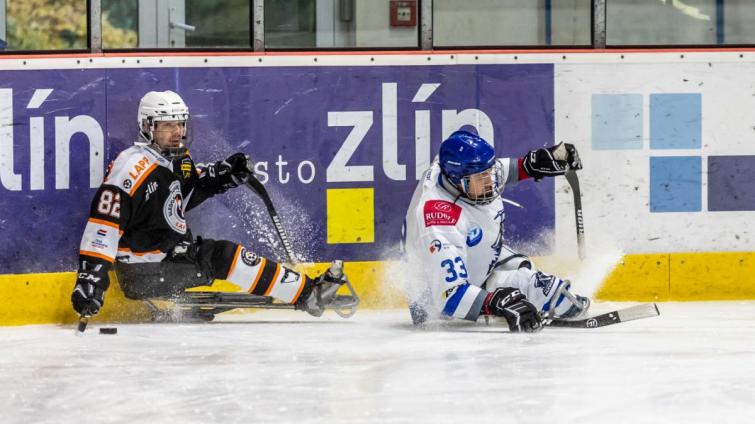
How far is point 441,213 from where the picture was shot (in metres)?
6.13

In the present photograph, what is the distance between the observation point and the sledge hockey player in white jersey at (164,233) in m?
6.28

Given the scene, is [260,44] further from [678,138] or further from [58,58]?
[678,138]

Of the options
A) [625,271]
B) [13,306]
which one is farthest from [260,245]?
[625,271]

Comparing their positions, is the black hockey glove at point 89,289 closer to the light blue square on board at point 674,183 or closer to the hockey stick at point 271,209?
the hockey stick at point 271,209

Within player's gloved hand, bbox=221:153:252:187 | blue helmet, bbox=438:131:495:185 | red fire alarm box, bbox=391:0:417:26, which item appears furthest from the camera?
red fire alarm box, bbox=391:0:417:26

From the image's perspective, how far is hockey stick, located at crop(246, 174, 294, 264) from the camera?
6.65 metres

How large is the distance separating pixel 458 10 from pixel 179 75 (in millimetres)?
1356

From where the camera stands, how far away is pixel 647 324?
6.27 m

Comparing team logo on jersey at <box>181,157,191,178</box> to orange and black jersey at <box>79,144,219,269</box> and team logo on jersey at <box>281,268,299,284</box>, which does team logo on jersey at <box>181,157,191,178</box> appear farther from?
team logo on jersey at <box>281,268,299,284</box>

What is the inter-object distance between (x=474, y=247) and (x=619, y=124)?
1236mm

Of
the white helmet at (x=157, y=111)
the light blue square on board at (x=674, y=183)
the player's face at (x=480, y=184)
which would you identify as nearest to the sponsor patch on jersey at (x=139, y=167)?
the white helmet at (x=157, y=111)

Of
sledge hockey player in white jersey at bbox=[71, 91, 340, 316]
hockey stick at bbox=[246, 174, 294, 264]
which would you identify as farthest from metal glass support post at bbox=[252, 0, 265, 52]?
hockey stick at bbox=[246, 174, 294, 264]

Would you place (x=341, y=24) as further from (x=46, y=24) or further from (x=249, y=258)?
(x=46, y=24)

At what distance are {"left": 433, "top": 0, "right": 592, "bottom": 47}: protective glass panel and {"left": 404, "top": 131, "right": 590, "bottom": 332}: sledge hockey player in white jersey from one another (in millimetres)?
736
